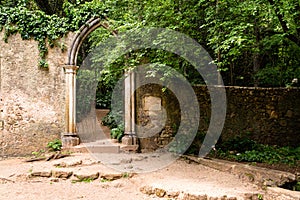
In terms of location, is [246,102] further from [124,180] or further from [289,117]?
[124,180]

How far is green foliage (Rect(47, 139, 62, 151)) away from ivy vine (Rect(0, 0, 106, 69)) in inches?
88.0

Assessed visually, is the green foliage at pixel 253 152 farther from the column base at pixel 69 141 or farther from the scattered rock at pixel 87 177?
the column base at pixel 69 141

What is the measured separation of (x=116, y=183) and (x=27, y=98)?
4.43 metres

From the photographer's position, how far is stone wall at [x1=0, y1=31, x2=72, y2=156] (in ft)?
24.6

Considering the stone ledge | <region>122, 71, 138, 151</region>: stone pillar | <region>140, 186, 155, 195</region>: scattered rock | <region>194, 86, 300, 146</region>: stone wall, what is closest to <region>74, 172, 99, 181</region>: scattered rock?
<region>140, 186, 155, 195</region>: scattered rock

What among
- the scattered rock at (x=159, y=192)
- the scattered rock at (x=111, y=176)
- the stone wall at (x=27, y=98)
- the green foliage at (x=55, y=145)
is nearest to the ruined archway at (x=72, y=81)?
the green foliage at (x=55, y=145)

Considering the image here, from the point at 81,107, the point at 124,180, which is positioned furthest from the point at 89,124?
the point at 124,180

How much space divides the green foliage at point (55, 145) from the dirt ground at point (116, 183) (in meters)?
1.51

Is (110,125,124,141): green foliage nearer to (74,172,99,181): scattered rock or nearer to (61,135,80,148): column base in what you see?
(61,135,80,148): column base

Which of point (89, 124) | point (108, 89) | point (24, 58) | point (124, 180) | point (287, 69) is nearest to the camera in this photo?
point (124, 180)

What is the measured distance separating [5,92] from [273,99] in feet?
26.3

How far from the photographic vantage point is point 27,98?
25.0ft

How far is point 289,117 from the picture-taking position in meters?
8.03

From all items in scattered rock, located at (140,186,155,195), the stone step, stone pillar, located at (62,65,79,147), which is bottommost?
scattered rock, located at (140,186,155,195)
